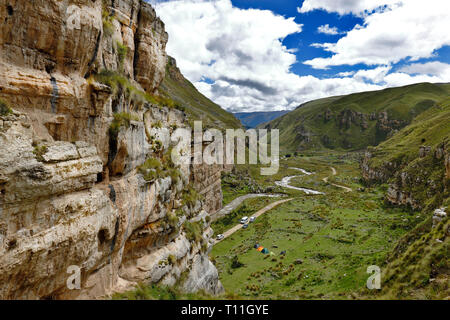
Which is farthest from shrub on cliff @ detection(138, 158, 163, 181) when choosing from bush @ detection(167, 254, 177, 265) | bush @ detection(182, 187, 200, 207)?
bush @ detection(167, 254, 177, 265)

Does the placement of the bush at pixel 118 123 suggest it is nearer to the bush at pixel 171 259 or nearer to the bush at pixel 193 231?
the bush at pixel 171 259

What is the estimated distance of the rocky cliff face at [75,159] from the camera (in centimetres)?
971

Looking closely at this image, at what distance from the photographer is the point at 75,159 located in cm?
1196

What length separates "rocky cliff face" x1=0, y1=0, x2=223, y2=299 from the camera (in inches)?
382

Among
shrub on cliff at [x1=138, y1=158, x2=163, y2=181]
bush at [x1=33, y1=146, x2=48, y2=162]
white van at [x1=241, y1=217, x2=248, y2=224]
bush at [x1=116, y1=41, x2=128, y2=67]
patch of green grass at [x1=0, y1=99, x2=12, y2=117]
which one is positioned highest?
bush at [x1=116, y1=41, x2=128, y2=67]

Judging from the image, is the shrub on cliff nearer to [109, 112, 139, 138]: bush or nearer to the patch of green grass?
[109, 112, 139, 138]: bush

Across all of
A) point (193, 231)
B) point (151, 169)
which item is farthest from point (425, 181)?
point (151, 169)

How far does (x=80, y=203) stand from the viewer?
11906 mm

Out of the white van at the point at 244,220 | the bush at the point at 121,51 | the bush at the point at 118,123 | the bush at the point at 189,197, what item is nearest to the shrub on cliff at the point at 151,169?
the bush at the point at 118,123

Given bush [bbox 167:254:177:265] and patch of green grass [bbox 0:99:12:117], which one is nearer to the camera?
patch of green grass [bbox 0:99:12:117]

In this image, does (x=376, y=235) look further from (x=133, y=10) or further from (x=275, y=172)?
(x=275, y=172)
